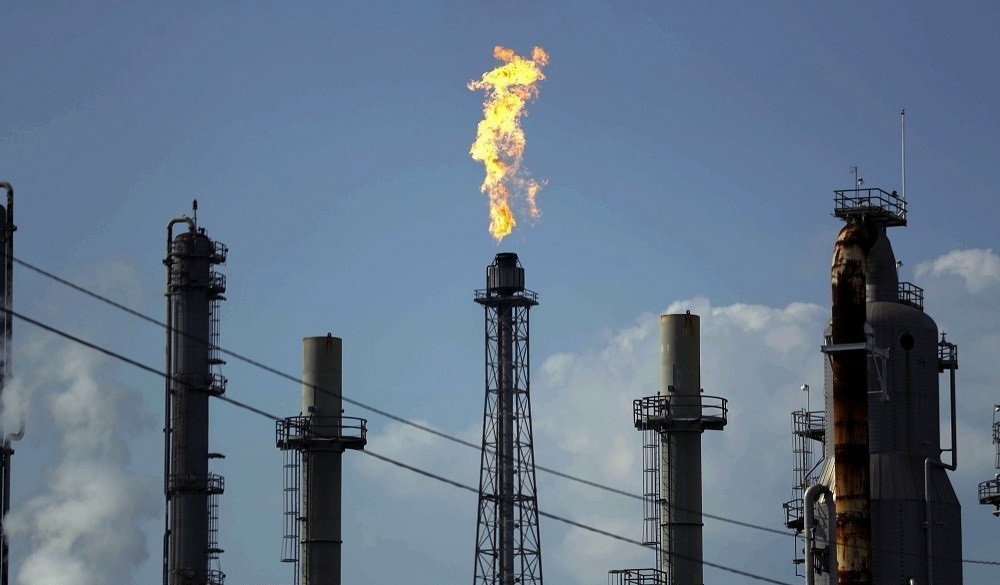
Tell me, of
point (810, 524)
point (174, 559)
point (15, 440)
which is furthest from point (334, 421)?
point (810, 524)

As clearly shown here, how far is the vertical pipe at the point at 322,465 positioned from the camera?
236ft

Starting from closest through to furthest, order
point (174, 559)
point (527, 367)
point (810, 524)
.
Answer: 1. point (810, 524)
2. point (174, 559)
3. point (527, 367)

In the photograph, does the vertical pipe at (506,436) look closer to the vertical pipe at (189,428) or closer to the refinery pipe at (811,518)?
the vertical pipe at (189,428)

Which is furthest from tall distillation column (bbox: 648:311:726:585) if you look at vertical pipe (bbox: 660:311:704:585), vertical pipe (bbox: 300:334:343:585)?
Result: vertical pipe (bbox: 300:334:343:585)

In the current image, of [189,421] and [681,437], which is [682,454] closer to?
[681,437]

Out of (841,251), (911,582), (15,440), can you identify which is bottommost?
(911,582)

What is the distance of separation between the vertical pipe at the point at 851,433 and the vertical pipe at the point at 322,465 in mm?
17613

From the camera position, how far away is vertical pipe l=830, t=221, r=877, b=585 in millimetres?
61500

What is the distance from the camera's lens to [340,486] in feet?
240

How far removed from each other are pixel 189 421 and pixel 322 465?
4.63m

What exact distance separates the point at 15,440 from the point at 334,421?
1296 cm

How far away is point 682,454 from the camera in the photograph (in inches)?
2677

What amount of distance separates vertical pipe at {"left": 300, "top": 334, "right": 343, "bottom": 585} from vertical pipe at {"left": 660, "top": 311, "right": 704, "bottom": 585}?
11.3 meters

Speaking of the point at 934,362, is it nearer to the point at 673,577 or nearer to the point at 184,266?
the point at 673,577
